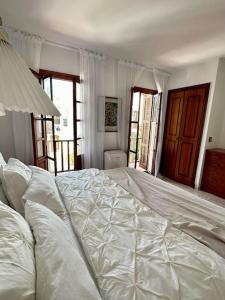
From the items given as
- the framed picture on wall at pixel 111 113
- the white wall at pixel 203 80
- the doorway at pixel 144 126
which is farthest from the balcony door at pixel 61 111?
the white wall at pixel 203 80

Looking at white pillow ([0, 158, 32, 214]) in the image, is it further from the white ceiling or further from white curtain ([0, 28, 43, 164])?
the white ceiling

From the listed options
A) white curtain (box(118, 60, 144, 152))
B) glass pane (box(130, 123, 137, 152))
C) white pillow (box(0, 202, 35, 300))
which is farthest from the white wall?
white pillow (box(0, 202, 35, 300))

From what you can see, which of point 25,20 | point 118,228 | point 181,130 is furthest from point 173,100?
point 118,228

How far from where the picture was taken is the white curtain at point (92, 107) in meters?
2.91

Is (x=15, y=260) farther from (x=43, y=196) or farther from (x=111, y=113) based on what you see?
(x=111, y=113)

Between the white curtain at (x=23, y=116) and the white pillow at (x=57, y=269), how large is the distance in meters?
1.97

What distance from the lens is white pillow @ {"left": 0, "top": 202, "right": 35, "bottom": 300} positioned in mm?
501

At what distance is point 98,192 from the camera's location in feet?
5.27

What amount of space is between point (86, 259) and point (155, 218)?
1.99 feet

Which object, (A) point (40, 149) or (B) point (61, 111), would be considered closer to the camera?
(A) point (40, 149)

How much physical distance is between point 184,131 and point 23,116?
10.6ft

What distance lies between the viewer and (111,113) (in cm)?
336

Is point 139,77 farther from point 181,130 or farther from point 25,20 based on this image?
point 25,20

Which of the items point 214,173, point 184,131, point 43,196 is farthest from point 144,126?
point 43,196
